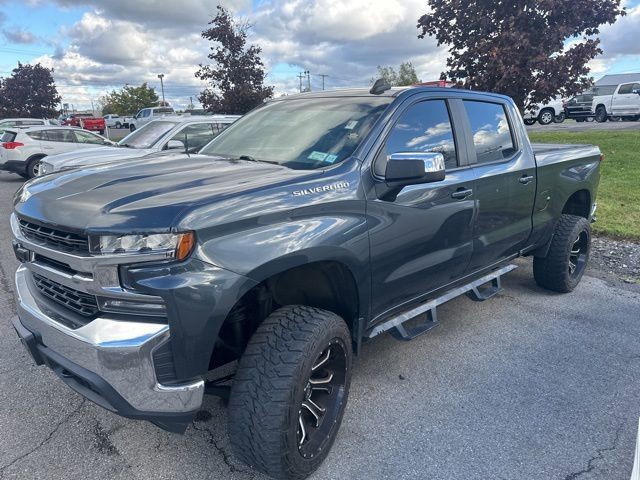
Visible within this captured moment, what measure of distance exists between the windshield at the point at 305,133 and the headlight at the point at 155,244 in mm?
1015

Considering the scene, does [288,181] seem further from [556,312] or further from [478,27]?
[478,27]

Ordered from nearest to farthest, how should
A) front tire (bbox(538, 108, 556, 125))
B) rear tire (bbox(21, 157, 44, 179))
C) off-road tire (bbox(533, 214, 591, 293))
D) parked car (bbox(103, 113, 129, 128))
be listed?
off-road tire (bbox(533, 214, 591, 293))
rear tire (bbox(21, 157, 44, 179))
front tire (bbox(538, 108, 556, 125))
parked car (bbox(103, 113, 129, 128))

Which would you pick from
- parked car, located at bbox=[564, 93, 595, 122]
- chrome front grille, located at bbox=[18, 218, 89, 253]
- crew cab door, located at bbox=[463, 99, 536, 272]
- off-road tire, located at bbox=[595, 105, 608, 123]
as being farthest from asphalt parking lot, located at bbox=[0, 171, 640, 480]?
parked car, located at bbox=[564, 93, 595, 122]

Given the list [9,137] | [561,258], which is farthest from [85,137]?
[561,258]

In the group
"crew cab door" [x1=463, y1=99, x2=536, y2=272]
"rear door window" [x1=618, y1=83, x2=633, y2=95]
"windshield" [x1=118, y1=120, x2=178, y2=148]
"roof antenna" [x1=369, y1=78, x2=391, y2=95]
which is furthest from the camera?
"rear door window" [x1=618, y1=83, x2=633, y2=95]

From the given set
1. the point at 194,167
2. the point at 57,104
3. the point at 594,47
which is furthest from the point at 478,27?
the point at 57,104

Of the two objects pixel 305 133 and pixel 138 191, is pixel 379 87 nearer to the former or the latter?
pixel 305 133

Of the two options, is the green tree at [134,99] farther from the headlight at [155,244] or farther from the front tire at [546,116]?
the headlight at [155,244]

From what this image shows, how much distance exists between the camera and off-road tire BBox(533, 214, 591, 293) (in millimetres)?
4887

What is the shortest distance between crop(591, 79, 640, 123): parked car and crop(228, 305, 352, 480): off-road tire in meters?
29.0

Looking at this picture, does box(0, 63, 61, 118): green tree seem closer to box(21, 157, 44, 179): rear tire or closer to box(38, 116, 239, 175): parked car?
box(21, 157, 44, 179): rear tire

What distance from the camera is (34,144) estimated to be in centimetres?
1377

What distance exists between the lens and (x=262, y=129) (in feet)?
12.1

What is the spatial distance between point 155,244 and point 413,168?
139cm
